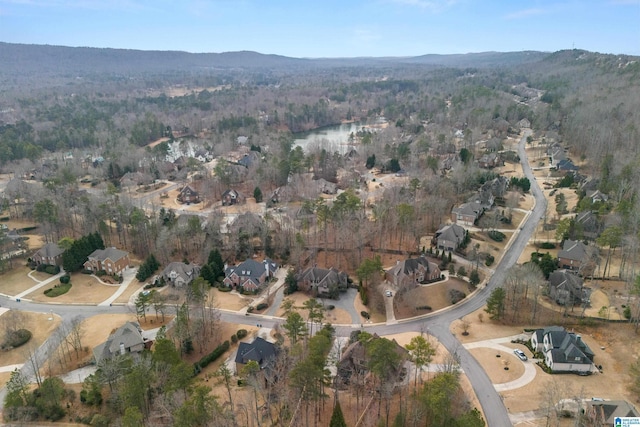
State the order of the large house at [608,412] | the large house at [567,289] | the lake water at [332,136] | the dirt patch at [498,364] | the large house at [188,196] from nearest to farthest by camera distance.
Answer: the large house at [608,412], the dirt patch at [498,364], the large house at [567,289], the large house at [188,196], the lake water at [332,136]

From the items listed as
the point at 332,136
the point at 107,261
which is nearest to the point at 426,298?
the point at 107,261

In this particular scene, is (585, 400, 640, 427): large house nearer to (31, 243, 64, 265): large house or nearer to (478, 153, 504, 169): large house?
(31, 243, 64, 265): large house

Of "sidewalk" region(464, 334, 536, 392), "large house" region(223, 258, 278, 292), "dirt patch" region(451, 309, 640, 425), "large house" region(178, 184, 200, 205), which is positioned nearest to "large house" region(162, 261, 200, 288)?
"large house" region(223, 258, 278, 292)

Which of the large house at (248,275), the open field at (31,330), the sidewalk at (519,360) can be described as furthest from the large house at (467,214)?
the open field at (31,330)

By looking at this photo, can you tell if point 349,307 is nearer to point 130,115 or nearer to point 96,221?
point 96,221

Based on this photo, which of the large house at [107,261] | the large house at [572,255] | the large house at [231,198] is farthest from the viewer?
the large house at [231,198]

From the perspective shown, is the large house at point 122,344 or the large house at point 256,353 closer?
the large house at point 256,353

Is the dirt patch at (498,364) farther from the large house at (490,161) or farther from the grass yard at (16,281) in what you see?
the large house at (490,161)

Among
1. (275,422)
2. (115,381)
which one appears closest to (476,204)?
(275,422)
